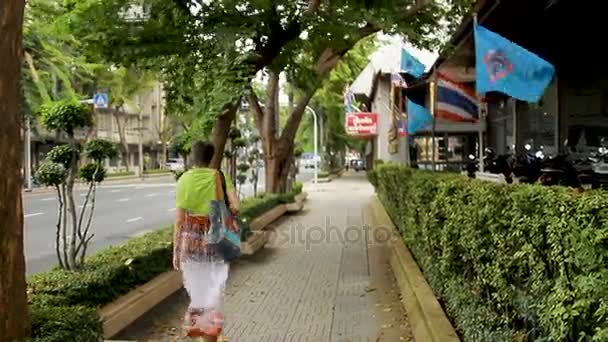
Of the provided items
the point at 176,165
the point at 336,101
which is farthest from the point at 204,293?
the point at 336,101

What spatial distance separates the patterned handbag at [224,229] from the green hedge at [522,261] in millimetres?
1923

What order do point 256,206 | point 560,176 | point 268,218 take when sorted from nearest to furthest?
point 560,176, point 256,206, point 268,218

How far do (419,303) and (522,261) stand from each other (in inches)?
118

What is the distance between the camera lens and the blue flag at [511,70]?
7.83m

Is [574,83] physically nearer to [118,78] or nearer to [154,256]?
[154,256]

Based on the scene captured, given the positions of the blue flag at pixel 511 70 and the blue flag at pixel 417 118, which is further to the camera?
the blue flag at pixel 417 118

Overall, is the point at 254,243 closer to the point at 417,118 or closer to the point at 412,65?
the point at 417,118

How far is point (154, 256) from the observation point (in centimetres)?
820

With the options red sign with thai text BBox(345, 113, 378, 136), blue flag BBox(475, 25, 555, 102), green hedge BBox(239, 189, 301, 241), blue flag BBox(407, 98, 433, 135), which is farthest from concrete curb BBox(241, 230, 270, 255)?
red sign with thai text BBox(345, 113, 378, 136)

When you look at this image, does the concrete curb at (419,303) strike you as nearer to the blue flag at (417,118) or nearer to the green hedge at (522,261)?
the green hedge at (522,261)

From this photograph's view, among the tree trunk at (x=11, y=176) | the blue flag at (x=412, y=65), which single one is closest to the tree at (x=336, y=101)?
the blue flag at (x=412, y=65)

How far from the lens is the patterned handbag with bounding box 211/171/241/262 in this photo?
232 inches

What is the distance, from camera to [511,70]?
7875 millimetres

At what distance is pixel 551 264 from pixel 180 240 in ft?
11.3
